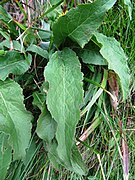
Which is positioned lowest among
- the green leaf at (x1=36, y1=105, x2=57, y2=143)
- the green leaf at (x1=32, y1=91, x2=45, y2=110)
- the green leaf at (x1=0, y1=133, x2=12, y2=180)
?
the green leaf at (x1=0, y1=133, x2=12, y2=180)

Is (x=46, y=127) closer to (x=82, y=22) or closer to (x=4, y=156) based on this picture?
(x=4, y=156)

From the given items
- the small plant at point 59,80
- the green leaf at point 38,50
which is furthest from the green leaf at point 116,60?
the green leaf at point 38,50

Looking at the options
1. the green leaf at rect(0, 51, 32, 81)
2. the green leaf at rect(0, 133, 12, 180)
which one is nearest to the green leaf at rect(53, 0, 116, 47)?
the green leaf at rect(0, 51, 32, 81)

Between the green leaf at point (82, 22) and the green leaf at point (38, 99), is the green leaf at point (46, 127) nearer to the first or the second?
the green leaf at point (38, 99)

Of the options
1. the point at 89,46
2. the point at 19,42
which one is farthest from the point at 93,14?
the point at 19,42

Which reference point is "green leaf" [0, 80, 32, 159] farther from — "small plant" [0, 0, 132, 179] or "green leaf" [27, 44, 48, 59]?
"green leaf" [27, 44, 48, 59]

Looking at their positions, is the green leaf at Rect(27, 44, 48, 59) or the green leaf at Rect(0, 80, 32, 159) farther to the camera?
the green leaf at Rect(27, 44, 48, 59)

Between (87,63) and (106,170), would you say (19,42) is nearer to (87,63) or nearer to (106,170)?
(87,63)
